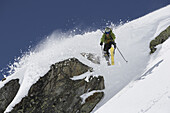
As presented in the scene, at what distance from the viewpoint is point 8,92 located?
10805mm

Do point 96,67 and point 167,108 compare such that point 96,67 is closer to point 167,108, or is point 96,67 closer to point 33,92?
point 33,92

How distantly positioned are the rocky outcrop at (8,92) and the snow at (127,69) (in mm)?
374

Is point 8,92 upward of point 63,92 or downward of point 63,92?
upward

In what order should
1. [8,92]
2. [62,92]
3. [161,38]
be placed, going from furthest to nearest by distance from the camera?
[161,38], [8,92], [62,92]

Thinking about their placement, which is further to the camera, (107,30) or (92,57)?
(92,57)

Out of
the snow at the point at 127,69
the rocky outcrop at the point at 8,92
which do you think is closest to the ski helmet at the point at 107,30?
the snow at the point at 127,69

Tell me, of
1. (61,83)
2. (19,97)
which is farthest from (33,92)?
(61,83)

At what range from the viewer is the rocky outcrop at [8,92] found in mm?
10486

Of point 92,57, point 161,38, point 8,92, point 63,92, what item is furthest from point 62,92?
point 161,38

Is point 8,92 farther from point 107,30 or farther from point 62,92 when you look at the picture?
point 107,30

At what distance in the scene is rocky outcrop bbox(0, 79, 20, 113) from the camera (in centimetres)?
1049

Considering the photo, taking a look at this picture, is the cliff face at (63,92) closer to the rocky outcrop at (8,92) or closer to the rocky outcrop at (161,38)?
the rocky outcrop at (8,92)

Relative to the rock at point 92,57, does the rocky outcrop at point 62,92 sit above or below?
below

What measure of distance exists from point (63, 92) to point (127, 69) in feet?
14.7
